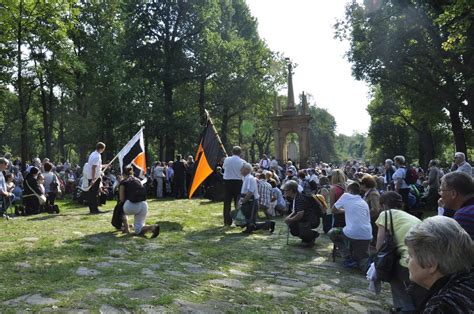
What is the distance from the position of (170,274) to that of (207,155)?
6699 millimetres

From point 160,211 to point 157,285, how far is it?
31.9 feet

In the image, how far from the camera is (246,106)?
43438mm

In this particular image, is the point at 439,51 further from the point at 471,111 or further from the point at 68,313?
the point at 68,313

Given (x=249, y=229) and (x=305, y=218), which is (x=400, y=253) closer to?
(x=305, y=218)

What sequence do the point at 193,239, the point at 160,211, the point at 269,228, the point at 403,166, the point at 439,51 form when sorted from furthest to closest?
the point at 439,51 < the point at 160,211 < the point at 403,166 < the point at 269,228 < the point at 193,239

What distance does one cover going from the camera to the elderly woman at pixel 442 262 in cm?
242

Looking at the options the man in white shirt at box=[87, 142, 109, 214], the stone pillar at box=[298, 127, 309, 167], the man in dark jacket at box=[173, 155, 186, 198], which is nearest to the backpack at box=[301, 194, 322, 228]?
the man in white shirt at box=[87, 142, 109, 214]

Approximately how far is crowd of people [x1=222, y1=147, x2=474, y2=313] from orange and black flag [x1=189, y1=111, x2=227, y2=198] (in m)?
1.33

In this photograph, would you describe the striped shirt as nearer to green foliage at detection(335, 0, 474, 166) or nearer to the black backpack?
the black backpack

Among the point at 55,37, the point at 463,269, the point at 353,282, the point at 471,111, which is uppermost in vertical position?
the point at 55,37

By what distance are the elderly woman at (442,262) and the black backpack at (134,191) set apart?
8068 millimetres

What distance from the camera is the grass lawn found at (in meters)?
5.45

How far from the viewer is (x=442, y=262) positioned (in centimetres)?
253

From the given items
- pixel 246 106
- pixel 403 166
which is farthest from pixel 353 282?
pixel 246 106
